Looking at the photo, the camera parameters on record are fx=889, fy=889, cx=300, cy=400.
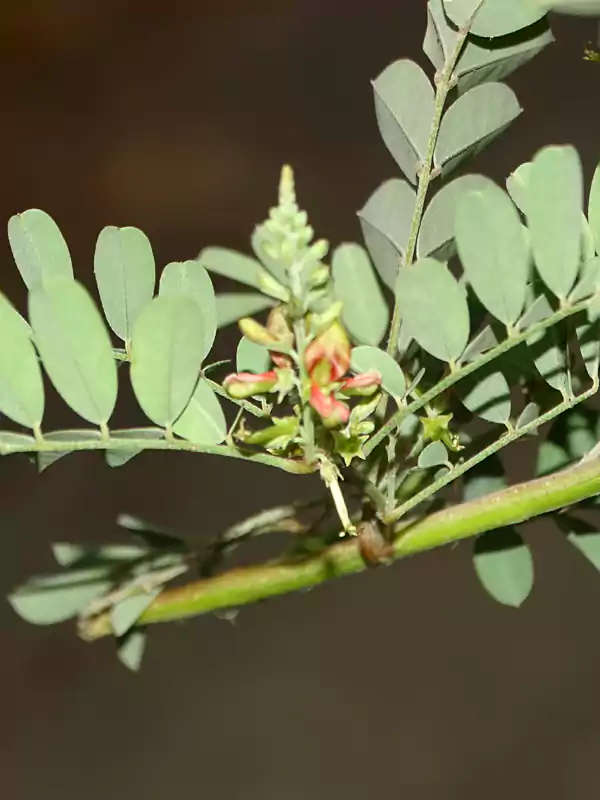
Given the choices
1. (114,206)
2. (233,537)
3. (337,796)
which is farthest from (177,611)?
(114,206)

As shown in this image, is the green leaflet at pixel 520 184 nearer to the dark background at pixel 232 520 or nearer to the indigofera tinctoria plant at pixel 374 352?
the indigofera tinctoria plant at pixel 374 352

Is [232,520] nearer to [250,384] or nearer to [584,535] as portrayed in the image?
[584,535]

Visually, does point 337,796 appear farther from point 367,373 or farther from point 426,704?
point 367,373

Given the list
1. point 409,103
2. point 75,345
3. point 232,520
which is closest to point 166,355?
point 75,345

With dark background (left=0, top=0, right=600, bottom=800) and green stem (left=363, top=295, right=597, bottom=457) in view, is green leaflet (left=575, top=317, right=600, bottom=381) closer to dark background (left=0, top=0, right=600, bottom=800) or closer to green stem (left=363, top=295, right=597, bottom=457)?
green stem (left=363, top=295, right=597, bottom=457)

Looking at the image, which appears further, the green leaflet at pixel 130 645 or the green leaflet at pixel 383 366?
the green leaflet at pixel 130 645

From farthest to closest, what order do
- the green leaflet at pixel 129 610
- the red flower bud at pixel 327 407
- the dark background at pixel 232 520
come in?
the dark background at pixel 232 520, the green leaflet at pixel 129 610, the red flower bud at pixel 327 407

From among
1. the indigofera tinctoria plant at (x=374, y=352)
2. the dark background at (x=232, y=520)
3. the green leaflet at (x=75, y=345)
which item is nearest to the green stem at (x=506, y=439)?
the indigofera tinctoria plant at (x=374, y=352)

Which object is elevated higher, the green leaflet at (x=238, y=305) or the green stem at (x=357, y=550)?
the green leaflet at (x=238, y=305)

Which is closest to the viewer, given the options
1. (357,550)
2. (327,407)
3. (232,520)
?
(327,407)
